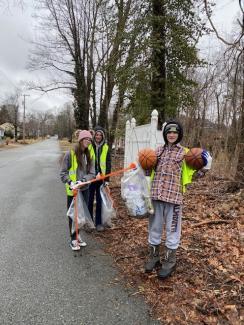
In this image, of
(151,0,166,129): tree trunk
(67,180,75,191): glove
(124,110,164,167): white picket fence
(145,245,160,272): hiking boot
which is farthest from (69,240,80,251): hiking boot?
(151,0,166,129): tree trunk

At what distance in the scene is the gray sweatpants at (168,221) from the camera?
363cm

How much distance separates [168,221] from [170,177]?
546 millimetres

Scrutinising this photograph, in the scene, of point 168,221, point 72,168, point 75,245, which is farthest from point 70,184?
point 168,221

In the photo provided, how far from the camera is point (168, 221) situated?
Result: 365cm

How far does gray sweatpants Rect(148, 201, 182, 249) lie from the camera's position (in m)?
3.63

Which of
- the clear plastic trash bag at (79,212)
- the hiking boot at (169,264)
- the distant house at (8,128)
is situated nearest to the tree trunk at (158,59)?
the clear plastic trash bag at (79,212)

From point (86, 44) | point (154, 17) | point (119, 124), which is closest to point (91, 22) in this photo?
point (86, 44)

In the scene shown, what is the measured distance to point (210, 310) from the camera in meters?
2.96

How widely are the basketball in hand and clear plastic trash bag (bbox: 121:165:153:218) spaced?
0.63m

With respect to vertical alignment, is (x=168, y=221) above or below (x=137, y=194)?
below

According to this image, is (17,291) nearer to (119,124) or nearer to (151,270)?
(151,270)

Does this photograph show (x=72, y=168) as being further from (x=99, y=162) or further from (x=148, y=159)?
(x=148, y=159)

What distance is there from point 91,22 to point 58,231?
17617 mm

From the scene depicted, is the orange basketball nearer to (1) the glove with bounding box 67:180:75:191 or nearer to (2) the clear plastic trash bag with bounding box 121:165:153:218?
(2) the clear plastic trash bag with bounding box 121:165:153:218
